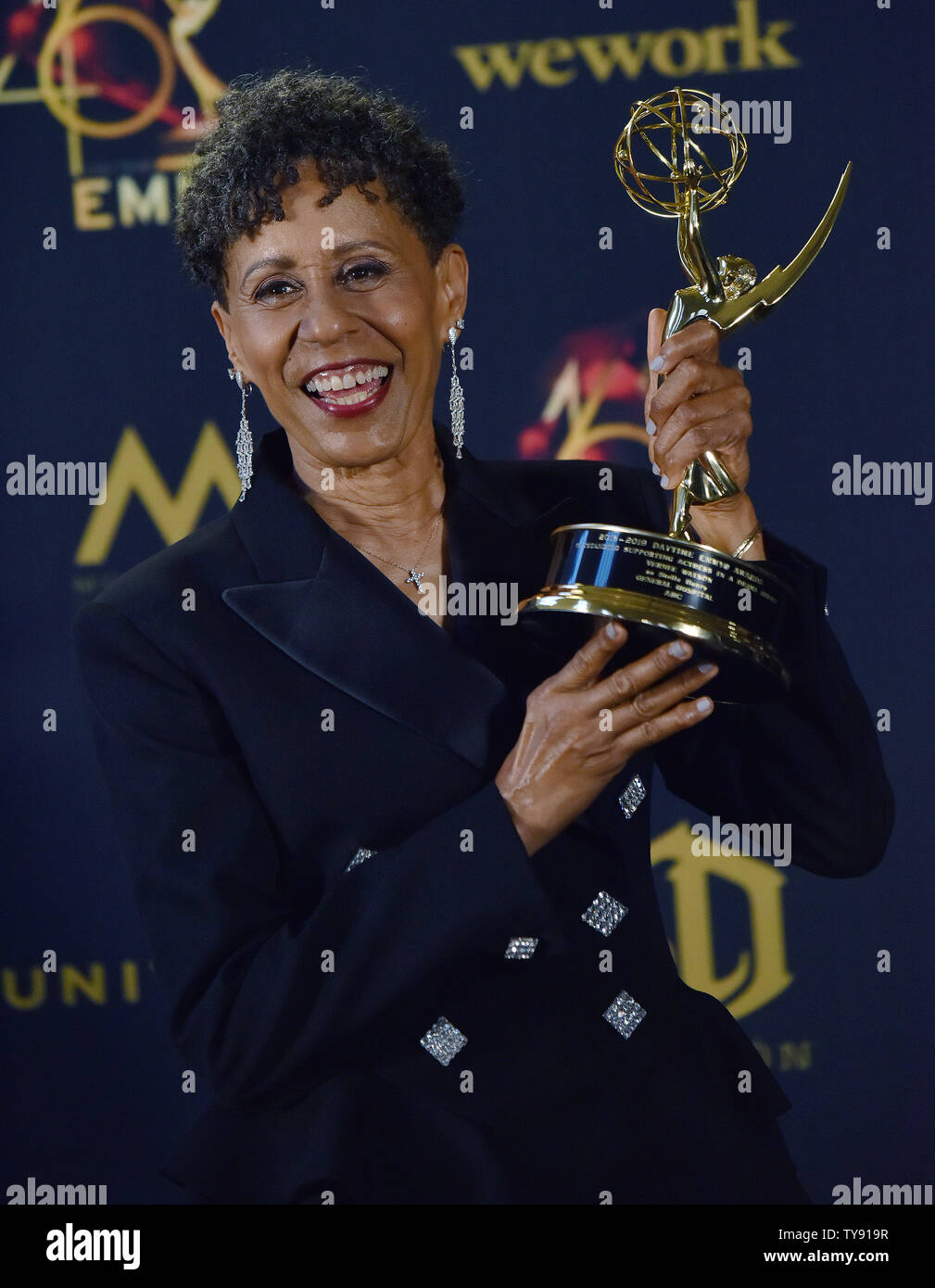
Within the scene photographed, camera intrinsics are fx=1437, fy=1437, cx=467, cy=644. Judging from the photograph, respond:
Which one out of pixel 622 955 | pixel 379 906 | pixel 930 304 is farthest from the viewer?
pixel 930 304

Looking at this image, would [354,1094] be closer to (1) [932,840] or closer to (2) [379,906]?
(2) [379,906]

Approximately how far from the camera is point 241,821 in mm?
1252

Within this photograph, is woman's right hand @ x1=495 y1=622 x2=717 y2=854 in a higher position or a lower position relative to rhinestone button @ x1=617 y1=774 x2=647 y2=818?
higher

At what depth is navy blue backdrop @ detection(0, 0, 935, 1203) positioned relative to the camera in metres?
2.13

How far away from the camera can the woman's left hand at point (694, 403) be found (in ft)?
4.08

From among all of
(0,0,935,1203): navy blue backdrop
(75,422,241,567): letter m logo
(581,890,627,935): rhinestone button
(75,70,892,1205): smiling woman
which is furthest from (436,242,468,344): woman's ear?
(75,422,241,567): letter m logo

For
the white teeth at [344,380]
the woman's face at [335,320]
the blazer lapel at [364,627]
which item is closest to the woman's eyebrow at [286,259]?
the woman's face at [335,320]

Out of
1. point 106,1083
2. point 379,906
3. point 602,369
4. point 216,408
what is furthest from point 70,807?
point 379,906

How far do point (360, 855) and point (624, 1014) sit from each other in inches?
11.0

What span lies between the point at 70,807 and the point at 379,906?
1.26 metres

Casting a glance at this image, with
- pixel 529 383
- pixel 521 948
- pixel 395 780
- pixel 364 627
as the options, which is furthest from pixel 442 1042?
pixel 529 383

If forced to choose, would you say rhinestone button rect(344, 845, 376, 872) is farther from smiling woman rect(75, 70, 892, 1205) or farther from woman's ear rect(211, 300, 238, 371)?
woman's ear rect(211, 300, 238, 371)

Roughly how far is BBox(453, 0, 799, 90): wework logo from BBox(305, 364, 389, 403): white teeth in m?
1.04

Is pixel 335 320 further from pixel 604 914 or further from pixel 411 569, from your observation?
pixel 604 914
